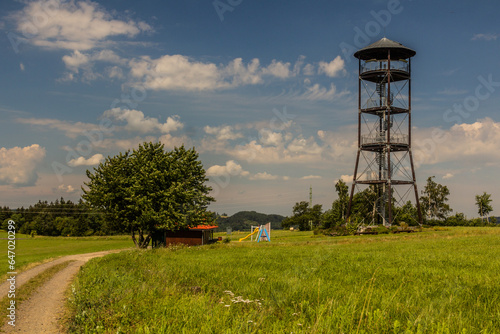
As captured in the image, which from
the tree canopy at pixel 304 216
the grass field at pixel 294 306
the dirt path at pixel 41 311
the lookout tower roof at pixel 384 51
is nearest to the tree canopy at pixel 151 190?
the dirt path at pixel 41 311

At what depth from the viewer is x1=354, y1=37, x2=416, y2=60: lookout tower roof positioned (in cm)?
6175

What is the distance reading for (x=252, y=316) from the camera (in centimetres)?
830

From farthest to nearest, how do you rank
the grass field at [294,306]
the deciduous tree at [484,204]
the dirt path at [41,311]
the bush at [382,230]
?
the deciduous tree at [484,204], the bush at [382,230], the dirt path at [41,311], the grass field at [294,306]

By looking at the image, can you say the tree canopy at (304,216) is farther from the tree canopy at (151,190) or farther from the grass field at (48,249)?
the tree canopy at (151,190)

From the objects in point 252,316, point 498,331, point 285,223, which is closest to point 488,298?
point 498,331

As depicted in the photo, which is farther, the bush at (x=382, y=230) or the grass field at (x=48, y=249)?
the bush at (x=382, y=230)

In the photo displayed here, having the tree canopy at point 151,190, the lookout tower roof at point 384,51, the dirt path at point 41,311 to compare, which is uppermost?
the lookout tower roof at point 384,51

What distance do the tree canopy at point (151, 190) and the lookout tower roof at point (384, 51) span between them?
33.1 meters

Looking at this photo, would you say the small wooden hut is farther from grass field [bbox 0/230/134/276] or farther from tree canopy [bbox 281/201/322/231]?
tree canopy [bbox 281/201/322/231]

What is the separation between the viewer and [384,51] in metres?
63.2

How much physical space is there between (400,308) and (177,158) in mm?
40409

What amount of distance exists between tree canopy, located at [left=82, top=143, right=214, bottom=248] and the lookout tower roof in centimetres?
3313

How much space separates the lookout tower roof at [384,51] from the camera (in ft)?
203

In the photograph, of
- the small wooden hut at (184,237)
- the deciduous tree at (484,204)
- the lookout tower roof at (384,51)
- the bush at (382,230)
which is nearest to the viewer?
the small wooden hut at (184,237)
